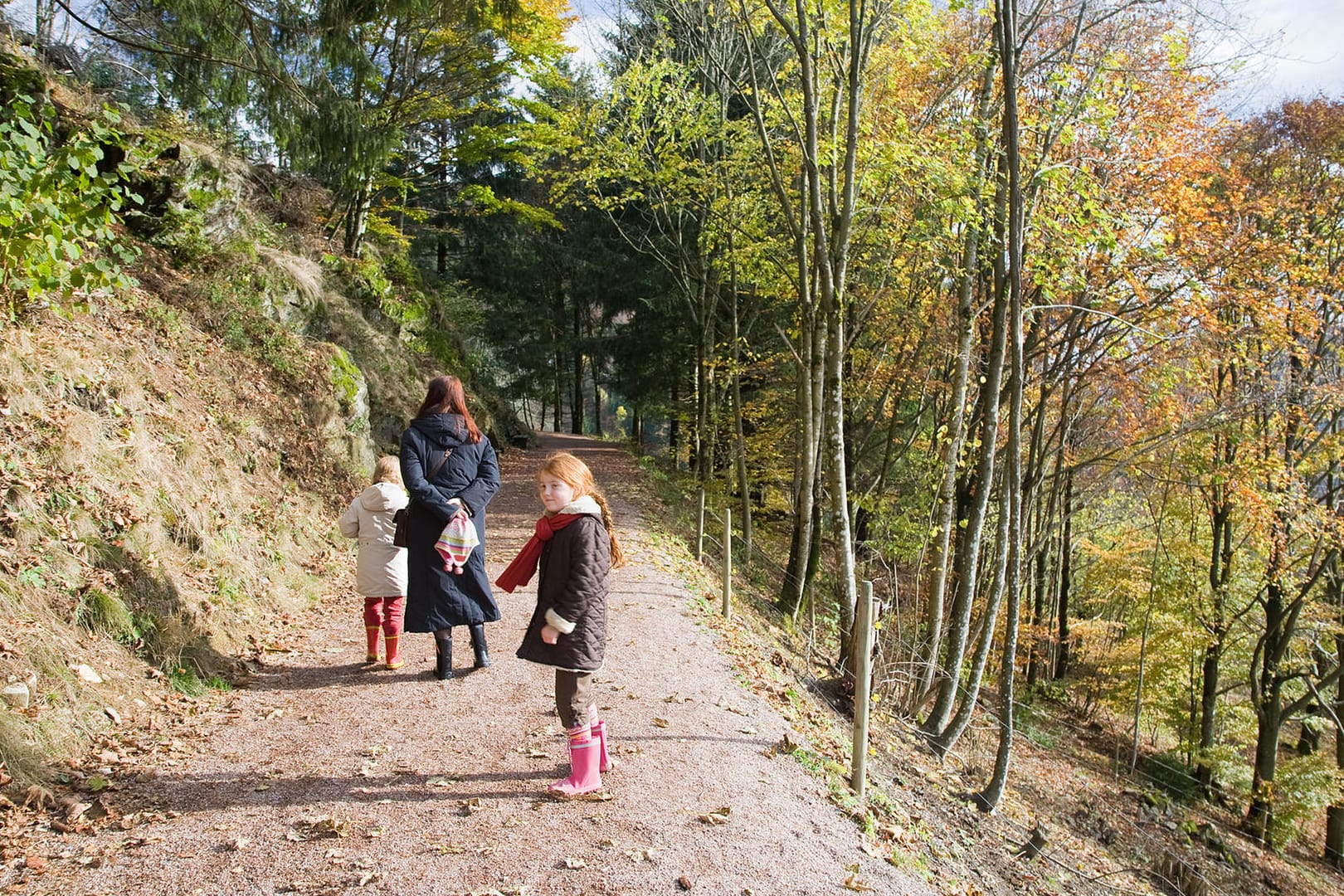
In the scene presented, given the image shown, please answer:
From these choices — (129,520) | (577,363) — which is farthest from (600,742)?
(577,363)

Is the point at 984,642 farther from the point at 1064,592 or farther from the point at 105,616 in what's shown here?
the point at 1064,592

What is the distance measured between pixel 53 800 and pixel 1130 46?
13045 mm

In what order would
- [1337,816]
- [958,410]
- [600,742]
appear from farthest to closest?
[1337,816]
[958,410]
[600,742]

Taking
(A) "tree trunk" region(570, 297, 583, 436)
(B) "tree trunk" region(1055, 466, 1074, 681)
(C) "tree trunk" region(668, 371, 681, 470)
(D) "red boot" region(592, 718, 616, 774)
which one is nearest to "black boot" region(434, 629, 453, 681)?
(D) "red boot" region(592, 718, 616, 774)

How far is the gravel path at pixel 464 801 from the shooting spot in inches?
136

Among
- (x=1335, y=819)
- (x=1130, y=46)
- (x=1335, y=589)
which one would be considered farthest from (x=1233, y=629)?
(x=1130, y=46)

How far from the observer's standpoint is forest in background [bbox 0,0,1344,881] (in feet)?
29.0

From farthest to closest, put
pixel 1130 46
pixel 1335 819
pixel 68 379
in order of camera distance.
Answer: pixel 1335 819 → pixel 1130 46 → pixel 68 379

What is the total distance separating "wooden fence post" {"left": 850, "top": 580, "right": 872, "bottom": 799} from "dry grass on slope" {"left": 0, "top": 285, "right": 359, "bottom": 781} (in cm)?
428

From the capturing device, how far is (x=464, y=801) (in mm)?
4109

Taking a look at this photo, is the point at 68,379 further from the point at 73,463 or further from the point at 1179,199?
the point at 1179,199

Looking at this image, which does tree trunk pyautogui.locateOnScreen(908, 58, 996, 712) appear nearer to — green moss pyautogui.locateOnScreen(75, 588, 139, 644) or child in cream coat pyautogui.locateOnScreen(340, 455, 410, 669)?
child in cream coat pyautogui.locateOnScreen(340, 455, 410, 669)

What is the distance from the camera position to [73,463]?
18.4 ft

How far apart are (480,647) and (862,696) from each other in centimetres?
273
